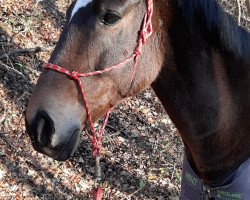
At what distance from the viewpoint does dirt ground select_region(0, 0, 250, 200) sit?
160 inches

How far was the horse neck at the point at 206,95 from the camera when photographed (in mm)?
2098

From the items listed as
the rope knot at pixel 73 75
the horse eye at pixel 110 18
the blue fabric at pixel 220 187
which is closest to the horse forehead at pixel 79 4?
the horse eye at pixel 110 18

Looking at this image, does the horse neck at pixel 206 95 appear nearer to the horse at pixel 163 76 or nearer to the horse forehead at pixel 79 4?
the horse at pixel 163 76

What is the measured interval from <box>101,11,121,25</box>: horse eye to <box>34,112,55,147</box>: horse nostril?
0.50 metres

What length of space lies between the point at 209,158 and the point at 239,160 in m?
0.18

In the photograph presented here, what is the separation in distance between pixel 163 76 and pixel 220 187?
755 millimetres

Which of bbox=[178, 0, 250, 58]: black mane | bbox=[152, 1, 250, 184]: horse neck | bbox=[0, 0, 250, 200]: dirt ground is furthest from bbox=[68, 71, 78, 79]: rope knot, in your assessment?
bbox=[0, 0, 250, 200]: dirt ground

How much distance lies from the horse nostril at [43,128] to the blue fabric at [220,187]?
1.10 meters

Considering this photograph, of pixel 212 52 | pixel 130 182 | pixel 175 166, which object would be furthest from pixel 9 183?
pixel 212 52

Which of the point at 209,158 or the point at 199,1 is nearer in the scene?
the point at 199,1

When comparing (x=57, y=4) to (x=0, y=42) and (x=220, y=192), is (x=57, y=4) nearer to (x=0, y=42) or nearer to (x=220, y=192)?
(x=0, y=42)

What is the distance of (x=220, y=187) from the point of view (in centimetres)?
242

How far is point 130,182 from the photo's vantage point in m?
4.33

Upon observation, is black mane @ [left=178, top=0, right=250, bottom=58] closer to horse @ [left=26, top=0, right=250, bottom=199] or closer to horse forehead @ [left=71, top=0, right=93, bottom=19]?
horse @ [left=26, top=0, right=250, bottom=199]
